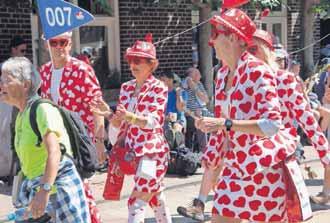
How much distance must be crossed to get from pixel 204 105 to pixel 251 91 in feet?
21.4

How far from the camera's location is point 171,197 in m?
7.67

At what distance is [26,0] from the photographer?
9.48 metres

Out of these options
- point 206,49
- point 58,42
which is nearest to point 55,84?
point 58,42

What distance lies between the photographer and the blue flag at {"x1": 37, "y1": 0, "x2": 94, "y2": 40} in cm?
504

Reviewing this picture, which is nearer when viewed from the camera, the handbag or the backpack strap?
the backpack strap

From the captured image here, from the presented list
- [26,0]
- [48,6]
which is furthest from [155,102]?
[26,0]

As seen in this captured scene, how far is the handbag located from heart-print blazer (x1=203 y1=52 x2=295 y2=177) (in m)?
0.08

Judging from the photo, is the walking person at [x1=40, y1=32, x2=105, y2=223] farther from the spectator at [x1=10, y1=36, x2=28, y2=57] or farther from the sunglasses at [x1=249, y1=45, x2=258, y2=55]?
the spectator at [x1=10, y1=36, x2=28, y2=57]

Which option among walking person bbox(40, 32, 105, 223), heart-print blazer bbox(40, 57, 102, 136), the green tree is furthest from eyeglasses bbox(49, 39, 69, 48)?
the green tree

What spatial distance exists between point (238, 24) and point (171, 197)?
164 inches

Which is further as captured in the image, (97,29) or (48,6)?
(97,29)

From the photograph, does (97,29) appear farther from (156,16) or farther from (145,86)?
(145,86)

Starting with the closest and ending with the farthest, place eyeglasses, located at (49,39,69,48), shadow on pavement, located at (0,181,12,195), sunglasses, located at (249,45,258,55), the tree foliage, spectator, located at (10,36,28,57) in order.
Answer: sunglasses, located at (249,45,258,55) → eyeglasses, located at (49,39,69,48) → shadow on pavement, located at (0,181,12,195) → spectator, located at (10,36,28,57) → the tree foliage

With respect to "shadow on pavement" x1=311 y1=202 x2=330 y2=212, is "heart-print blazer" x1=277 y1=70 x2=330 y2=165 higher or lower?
higher
